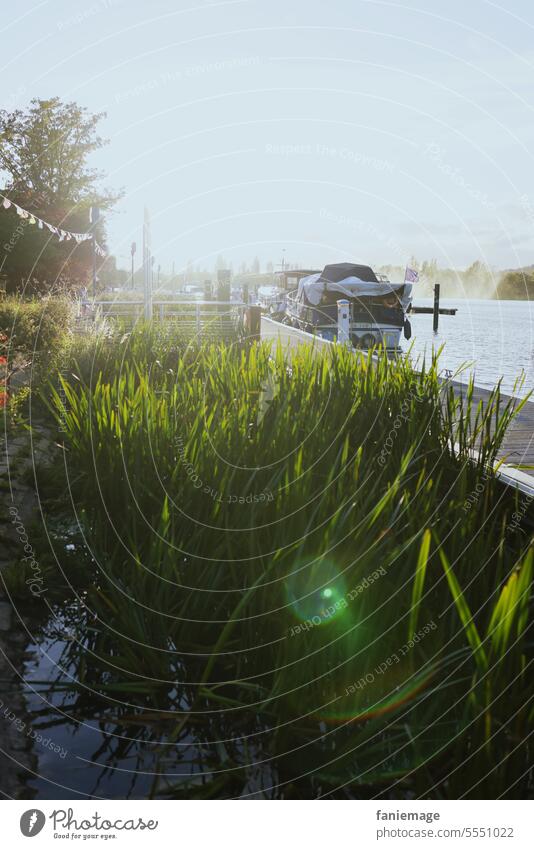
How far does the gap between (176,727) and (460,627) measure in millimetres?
1065

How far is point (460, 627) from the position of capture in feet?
9.09

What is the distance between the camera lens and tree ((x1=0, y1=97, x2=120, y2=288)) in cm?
2489

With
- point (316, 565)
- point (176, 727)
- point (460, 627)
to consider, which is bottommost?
point (176, 727)

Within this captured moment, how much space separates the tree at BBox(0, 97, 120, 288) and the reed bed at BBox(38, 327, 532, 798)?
20386 millimetres

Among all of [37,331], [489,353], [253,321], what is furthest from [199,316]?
[489,353]

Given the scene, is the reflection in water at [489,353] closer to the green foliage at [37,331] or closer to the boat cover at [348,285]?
the boat cover at [348,285]

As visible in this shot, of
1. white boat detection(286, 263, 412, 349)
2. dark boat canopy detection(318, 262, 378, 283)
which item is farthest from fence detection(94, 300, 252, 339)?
dark boat canopy detection(318, 262, 378, 283)

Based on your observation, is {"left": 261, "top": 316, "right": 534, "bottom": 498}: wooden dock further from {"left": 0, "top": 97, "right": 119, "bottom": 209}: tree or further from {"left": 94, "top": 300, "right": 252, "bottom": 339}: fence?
{"left": 0, "top": 97, "right": 119, "bottom": 209}: tree

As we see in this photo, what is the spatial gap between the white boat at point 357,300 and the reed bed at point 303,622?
1746 cm

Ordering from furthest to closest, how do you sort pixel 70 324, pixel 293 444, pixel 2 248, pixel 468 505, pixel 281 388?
1. pixel 2 248
2. pixel 70 324
3. pixel 281 388
4. pixel 293 444
5. pixel 468 505

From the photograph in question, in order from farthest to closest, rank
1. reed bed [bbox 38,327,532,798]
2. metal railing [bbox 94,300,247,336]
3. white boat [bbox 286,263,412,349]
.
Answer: white boat [bbox 286,263,412,349], metal railing [bbox 94,300,247,336], reed bed [bbox 38,327,532,798]

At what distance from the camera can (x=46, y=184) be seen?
2931cm
